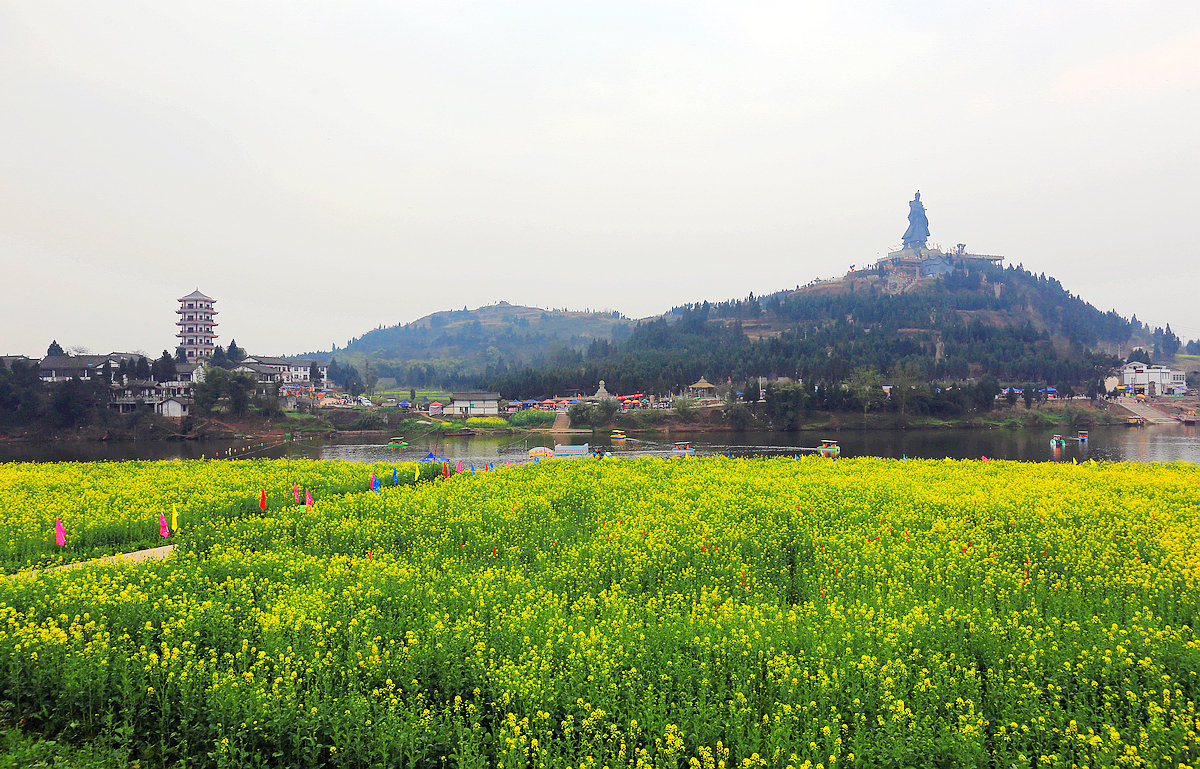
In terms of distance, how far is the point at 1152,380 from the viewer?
13725 centimetres

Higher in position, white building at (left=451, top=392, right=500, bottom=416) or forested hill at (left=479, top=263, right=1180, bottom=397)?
forested hill at (left=479, top=263, right=1180, bottom=397)

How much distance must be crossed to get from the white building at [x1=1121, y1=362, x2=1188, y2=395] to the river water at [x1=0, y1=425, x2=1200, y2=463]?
190ft

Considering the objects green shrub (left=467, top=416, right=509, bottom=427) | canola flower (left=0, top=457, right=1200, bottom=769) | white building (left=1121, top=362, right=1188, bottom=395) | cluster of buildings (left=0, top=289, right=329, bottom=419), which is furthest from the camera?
white building (left=1121, top=362, right=1188, bottom=395)

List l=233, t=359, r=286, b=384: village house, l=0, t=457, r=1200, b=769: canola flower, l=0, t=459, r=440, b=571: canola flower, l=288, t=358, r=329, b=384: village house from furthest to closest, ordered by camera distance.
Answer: l=288, t=358, r=329, b=384: village house
l=233, t=359, r=286, b=384: village house
l=0, t=459, r=440, b=571: canola flower
l=0, t=457, r=1200, b=769: canola flower

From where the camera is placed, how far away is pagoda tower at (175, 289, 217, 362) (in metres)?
120

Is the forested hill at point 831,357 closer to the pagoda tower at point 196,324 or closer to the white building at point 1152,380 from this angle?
the white building at point 1152,380

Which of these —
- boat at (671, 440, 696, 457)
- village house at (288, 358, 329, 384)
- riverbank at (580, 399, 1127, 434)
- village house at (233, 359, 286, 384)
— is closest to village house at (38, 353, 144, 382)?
village house at (233, 359, 286, 384)

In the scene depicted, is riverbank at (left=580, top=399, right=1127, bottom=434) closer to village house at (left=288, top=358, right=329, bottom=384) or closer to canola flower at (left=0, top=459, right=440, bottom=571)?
canola flower at (left=0, top=459, right=440, bottom=571)

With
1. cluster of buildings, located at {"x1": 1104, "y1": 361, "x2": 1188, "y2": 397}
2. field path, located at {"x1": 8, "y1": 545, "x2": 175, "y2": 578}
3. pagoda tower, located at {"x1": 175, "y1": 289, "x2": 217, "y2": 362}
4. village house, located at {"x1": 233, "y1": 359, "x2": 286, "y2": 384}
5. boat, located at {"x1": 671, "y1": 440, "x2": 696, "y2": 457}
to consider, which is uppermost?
pagoda tower, located at {"x1": 175, "y1": 289, "x2": 217, "y2": 362}

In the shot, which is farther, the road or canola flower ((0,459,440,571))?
the road

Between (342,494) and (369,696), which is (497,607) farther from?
(342,494)

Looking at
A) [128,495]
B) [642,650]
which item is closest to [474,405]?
[128,495]

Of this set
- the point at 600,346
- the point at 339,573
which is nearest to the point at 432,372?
the point at 600,346

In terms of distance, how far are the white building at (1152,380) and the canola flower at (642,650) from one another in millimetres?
162824
